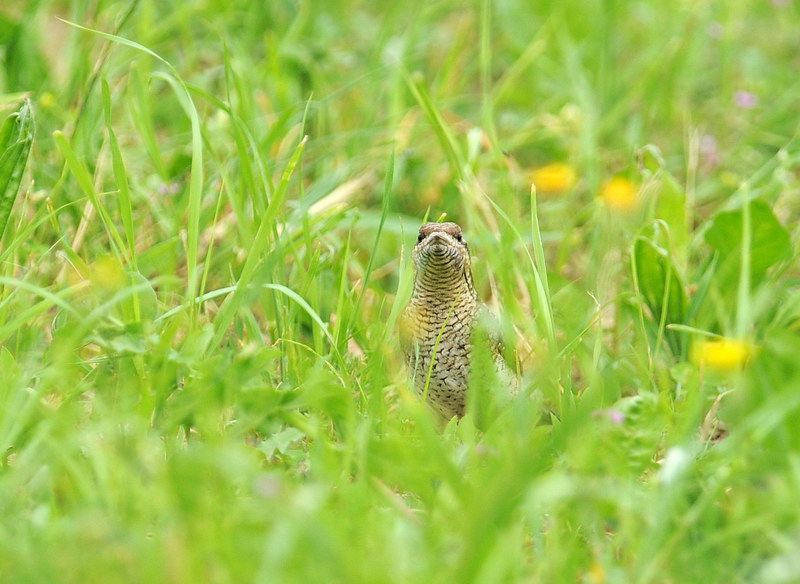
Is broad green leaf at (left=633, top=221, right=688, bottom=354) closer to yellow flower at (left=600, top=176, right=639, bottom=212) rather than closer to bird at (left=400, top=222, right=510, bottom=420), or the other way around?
yellow flower at (left=600, top=176, right=639, bottom=212)

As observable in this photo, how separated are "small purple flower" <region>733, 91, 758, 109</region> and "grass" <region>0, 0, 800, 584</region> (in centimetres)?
2

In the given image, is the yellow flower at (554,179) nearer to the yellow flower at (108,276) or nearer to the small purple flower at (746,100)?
the small purple flower at (746,100)

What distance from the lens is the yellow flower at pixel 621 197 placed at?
443 cm

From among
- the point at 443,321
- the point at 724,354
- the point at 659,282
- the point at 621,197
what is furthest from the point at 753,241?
the point at 443,321

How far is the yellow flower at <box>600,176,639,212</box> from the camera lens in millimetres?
4430

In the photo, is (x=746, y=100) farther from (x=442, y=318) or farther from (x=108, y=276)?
(x=108, y=276)

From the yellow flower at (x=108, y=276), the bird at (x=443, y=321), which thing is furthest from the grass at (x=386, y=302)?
the bird at (x=443, y=321)

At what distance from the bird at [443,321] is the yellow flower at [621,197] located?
0.83 meters

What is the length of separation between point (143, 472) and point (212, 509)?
14.3 inches

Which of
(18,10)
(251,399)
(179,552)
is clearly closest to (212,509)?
(179,552)

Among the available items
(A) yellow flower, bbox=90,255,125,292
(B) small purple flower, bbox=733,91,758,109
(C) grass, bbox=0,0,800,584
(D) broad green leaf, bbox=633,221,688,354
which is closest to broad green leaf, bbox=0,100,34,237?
(C) grass, bbox=0,0,800,584

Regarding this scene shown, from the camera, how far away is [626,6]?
6.39 metres

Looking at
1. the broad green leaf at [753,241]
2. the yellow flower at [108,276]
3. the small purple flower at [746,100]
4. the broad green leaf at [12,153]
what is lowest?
the small purple flower at [746,100]

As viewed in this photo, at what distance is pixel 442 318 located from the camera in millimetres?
3809
